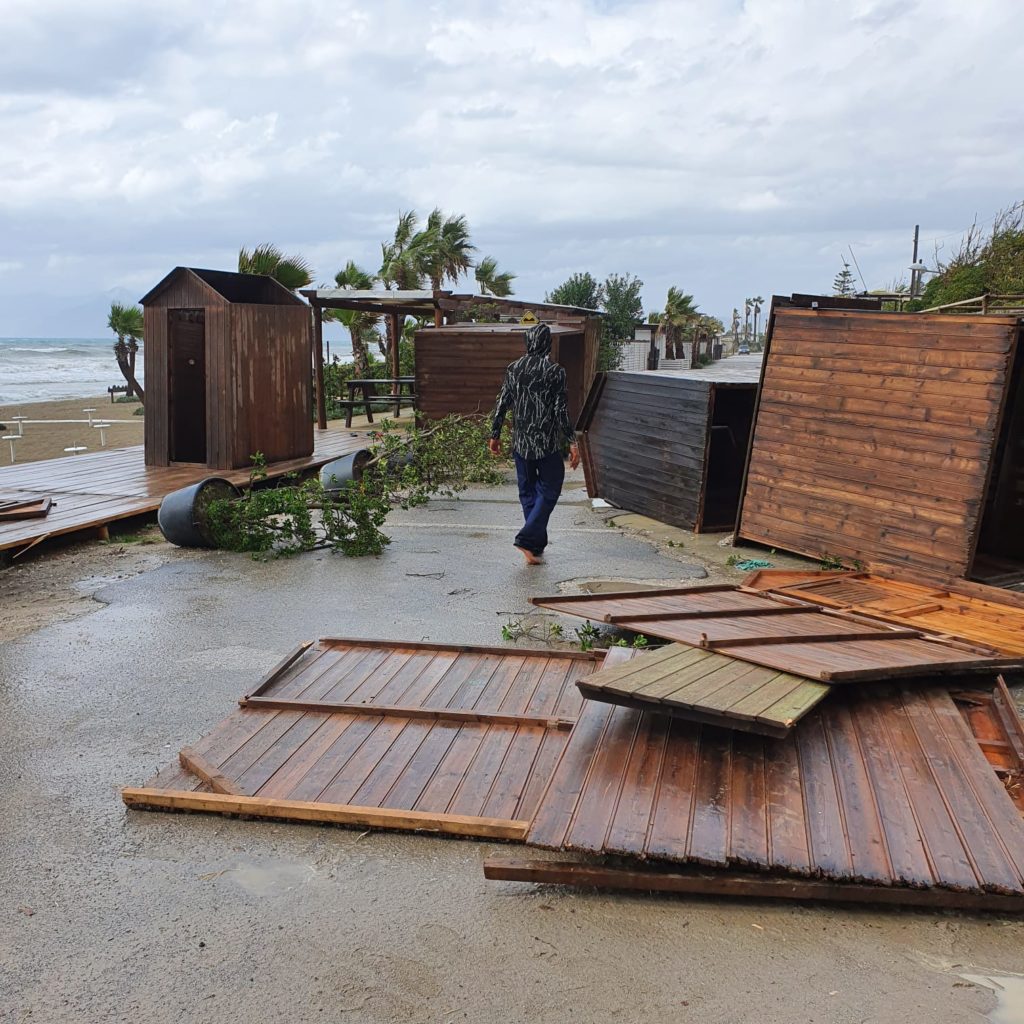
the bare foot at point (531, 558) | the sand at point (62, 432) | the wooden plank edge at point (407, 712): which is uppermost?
the wooden plank edge at point (407, 712)

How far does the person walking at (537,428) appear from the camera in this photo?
7.81 m

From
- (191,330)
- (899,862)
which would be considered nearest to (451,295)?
(191,330)

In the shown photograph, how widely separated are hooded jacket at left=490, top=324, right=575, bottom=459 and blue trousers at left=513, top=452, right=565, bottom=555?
0.10m

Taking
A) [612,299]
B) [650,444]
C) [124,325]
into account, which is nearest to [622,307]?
[612,299]

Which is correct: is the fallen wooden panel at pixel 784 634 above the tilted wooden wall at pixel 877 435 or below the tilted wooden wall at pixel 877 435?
below

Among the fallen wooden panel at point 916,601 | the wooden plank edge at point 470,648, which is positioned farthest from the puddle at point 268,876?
the fallen wooden panel at point 916,601

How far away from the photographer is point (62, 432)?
95.3ft

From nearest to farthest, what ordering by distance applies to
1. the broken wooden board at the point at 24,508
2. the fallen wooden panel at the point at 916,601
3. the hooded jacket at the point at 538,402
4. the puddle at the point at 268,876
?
the puddle at the point at 268,876, the fallen wooden panel at the point at 916,601, the hooded jacket at the point at 538,402, the broken wooden board at the point at 24,508

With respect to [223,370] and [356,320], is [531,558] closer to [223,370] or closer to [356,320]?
[223,370]

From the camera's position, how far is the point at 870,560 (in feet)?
24.2

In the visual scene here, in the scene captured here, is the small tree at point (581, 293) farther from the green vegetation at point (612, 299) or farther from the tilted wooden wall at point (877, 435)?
the tilted wooden wall at point (877, 435)

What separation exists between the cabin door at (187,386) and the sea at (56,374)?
96.0 ft

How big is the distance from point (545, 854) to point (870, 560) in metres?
4.76

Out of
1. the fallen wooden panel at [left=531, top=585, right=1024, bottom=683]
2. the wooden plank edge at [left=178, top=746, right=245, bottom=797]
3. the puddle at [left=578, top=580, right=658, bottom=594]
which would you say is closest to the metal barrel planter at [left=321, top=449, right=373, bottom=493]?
the puddle at [left=578, top=580, right=658, bottom=594]
